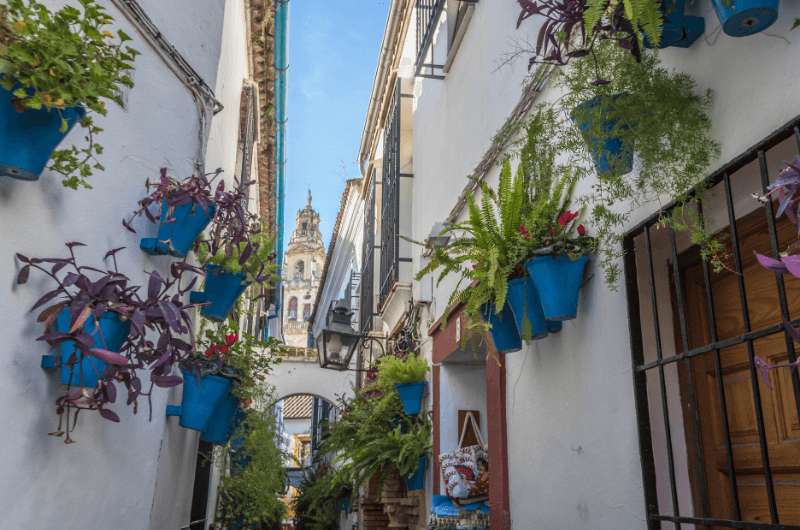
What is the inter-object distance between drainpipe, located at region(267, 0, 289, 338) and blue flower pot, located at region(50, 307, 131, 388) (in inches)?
128

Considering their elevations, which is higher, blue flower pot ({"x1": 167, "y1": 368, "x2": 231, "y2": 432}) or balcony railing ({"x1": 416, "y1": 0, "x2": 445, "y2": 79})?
balcony railing ({"x1": 416, "y1": 0, "x2": 445, "y2": 79})

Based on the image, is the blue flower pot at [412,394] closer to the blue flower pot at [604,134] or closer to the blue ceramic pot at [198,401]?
the blue ceramic pot at [198,401]

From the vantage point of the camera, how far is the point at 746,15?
1896mm

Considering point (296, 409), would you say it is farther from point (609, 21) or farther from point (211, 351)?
point (609, 21)

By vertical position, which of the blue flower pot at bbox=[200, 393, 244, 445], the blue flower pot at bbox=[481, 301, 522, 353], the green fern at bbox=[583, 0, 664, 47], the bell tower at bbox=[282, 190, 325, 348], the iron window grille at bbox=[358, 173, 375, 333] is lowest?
the blue flower pot at bbox=[200, 393, 244, 445]

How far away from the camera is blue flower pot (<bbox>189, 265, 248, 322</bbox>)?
3.97 m

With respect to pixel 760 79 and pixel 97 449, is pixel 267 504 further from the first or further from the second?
pixel 760 79

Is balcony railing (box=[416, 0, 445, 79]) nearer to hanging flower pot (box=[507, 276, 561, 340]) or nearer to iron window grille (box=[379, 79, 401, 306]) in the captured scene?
iron window grille (box=[379, 79, 401, 306])

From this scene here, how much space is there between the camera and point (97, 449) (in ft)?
10.1

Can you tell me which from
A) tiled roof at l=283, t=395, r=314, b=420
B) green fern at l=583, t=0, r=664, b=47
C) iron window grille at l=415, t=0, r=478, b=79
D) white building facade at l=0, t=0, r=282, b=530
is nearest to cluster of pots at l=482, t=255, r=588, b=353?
green fern at l=583, t=0, r=664, b=47

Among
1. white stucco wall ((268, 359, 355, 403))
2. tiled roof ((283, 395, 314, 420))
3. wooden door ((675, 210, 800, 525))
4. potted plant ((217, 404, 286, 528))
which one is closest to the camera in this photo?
wooden door ((675, 210, 800, 525))

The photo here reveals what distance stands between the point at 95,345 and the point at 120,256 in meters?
0.93

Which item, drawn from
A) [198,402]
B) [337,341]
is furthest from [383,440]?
[198,402]

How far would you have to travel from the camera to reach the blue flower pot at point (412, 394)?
238 inches
